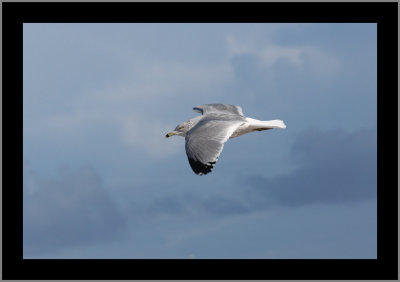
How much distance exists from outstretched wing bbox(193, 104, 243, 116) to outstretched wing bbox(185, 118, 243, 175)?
1291mm

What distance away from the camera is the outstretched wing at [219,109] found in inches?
280

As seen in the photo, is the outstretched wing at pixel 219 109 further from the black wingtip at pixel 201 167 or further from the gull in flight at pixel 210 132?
the black wingtip at pixel 201 167

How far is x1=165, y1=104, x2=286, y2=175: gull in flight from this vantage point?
202 inches

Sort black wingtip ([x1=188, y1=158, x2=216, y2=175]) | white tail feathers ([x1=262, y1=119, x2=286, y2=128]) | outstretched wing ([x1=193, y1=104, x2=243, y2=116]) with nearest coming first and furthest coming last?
black wingtip ([x1=188, y1=158, x2=216, y2=175]) → white tail feathers ([x1=262, y1=119, x2=286, y2=128]) → outstretched wing ([x1=193, y1=104, x2=243, y2=116])

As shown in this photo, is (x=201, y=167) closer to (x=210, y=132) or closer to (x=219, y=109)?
(x=210, y=132)

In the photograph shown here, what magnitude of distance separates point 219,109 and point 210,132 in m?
1.75

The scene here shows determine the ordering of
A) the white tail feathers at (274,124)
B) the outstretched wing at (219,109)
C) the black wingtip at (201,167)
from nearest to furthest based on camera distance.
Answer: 1. the black wingtip at (201,167)
2. the white tail feathers at (274,124)
3. the outstretched wing at (219,109)

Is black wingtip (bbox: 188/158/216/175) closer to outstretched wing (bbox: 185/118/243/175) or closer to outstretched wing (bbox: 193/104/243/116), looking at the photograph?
outstretched wing (bbox: 185/118/243/175)

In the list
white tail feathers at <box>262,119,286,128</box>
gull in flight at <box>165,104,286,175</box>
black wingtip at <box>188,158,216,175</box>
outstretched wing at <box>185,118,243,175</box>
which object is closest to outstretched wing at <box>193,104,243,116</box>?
gull in flight at <box>165,104,286,175</box>

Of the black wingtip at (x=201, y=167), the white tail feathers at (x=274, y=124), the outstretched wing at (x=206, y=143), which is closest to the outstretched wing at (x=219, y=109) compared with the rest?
the white tail feathers at (x=274, y=124)

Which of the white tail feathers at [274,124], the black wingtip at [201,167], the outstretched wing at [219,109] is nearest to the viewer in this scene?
the black wingtip at [201,167]

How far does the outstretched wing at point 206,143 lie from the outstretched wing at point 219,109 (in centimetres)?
129

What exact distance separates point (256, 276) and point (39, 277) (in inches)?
89.4

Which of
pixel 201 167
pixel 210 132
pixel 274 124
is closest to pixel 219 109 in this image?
pixel 274 124
